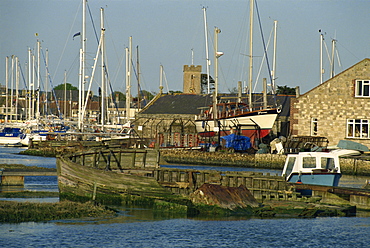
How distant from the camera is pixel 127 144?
56812 mm

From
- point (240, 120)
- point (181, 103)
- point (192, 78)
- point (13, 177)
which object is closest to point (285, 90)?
point (192, 78)

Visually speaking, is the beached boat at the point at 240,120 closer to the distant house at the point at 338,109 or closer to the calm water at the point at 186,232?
the distant house at the point at 338,109

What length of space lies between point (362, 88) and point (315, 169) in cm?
2453

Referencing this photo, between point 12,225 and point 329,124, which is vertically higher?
point 329,124

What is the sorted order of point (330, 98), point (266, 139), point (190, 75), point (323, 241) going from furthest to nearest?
point (190, 75) < point (266, 139) < point (330, 98) < point (323, 241)

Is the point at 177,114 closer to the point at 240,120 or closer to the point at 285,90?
the point at 240,120

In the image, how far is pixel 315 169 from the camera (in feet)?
93.4

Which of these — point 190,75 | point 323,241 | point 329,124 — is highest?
point 190,75

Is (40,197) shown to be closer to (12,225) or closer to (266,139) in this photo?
(12,225)

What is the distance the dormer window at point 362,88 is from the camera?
50.7m

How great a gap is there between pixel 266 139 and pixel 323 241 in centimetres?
4010

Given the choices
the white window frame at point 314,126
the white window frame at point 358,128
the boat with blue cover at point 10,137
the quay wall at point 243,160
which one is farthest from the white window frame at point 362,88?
the boat with blue cover at point 10,137

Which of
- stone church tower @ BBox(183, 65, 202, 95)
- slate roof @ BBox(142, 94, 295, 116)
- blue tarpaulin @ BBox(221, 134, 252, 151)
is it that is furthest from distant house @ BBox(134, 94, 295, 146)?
stone church tower @ BBox(183, 65, 202, 95)

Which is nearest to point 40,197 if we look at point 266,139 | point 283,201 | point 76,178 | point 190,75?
point 76,178
